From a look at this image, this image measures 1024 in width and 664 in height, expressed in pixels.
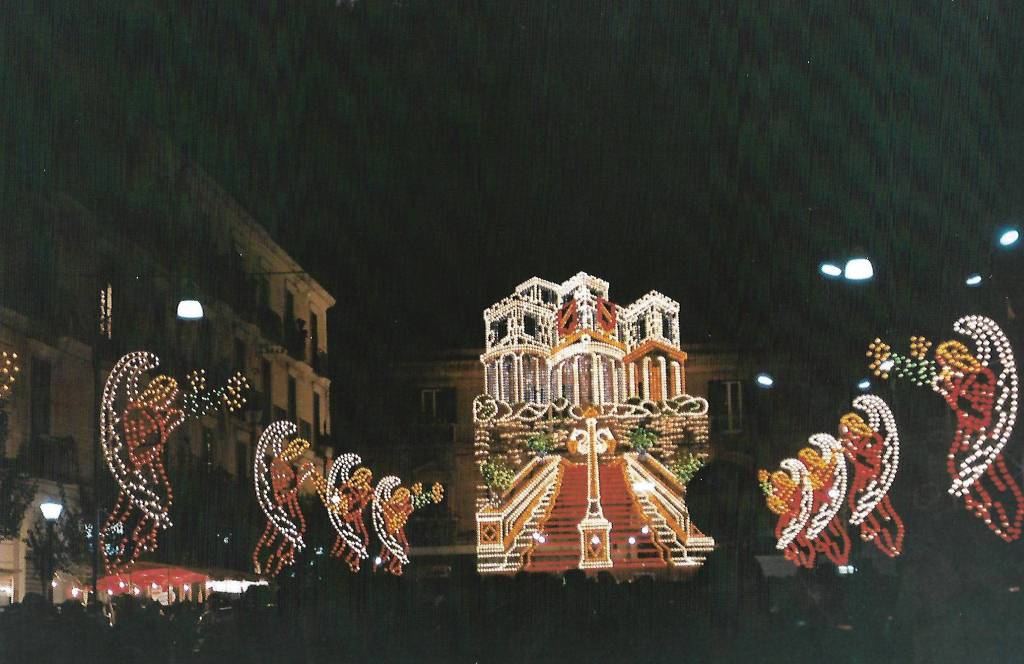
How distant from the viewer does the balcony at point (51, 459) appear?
983cm

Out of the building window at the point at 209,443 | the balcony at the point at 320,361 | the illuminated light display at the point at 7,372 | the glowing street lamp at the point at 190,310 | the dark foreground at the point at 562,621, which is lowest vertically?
the dark foreground at the point at 562,621

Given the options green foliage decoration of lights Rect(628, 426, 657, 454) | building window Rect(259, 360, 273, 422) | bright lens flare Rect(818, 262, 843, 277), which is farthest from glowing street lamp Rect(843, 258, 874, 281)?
building window Rect(259, 360, 273, 422)

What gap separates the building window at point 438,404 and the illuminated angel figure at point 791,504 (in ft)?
7.97

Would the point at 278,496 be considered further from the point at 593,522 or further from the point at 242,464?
the point at 593,522

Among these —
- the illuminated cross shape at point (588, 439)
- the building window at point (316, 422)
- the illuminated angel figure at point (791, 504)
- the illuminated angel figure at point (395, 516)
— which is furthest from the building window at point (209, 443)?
the illuminated angel figure at point (791, 504)

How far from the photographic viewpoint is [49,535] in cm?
978

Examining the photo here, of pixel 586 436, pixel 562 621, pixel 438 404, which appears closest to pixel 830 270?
pixel 586 436

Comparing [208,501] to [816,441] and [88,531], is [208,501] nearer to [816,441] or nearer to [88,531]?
[88,531]

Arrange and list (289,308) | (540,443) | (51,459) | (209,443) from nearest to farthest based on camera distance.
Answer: (51,459), (540,443), (209,443), (289,308)

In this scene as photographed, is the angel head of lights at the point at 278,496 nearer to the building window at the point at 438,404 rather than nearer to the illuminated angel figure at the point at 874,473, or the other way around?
Answer: the building window at the point at 438,404

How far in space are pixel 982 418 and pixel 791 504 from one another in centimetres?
153

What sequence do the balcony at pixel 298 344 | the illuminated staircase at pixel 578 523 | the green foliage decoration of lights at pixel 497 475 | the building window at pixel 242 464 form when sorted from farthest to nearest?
the balcony at pixel 298 344, the building window at pixel 242 464, the green foliage decoration of lights at pixel 497 475, the illuminated staircase at pixel 578 523

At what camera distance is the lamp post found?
9625mm

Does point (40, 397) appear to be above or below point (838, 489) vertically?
above
